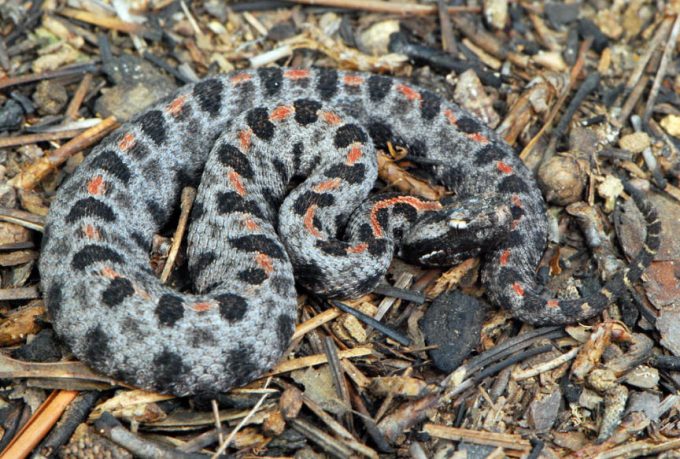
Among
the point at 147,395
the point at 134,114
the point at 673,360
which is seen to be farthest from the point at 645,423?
the point at 134,114

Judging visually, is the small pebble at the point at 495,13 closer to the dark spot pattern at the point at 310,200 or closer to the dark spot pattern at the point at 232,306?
the dark spot pattern at the point at 310,200

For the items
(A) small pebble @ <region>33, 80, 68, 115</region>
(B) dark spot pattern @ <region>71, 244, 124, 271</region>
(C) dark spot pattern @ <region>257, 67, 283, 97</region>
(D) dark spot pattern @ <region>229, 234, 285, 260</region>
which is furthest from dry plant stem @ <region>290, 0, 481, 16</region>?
(B) dark spot pattern @ <region>71, 244, 124, 271</region>

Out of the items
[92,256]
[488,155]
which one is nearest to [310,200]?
[488,155]

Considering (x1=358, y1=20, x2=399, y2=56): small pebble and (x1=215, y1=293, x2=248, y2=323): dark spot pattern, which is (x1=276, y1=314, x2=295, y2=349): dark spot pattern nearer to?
(x1=215, y1=293, x2=248, y2=323): dark spot pattern

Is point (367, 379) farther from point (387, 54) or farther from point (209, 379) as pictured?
point (387, 54)

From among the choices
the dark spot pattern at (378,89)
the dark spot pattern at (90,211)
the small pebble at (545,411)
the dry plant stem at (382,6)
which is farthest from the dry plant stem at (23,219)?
the small pebble at (545,411)

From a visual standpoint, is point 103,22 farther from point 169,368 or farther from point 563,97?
point 563,97
